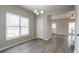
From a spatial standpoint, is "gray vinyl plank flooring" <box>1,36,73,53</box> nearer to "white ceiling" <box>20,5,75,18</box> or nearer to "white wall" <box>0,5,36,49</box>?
"white wall" <box>0,5,36,49</box>

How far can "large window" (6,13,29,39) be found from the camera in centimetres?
447

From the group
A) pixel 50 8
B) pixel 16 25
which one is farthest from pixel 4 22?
pixel 50 8

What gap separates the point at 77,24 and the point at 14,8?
11.1 ft

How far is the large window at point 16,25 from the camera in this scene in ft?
14.7

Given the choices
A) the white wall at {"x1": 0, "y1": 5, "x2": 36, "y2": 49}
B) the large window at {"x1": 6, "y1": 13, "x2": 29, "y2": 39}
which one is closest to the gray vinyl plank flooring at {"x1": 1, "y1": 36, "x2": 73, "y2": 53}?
the white wall at {"x1": 0, "y1": 5, "x2": 36, "y2": 49}

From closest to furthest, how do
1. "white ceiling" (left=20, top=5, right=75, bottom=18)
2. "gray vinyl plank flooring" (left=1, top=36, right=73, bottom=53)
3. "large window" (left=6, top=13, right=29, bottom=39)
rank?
1. "gray vinyl plank flooring" (left=1, top=36, right=73, bottom=53)
2. "large window" (left=6, top=13, right=29, bottom=39)
3. "white ceiling" (left=20, top=5, right=75, bottom=18)

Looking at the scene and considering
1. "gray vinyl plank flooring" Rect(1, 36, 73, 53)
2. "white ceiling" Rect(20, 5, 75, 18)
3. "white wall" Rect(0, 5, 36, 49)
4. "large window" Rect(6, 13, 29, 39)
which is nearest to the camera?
"gray vinyl plank flooring" Rect(1, 36, 73, 53)

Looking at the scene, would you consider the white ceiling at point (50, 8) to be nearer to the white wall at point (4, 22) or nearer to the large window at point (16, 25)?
the white wall at point (4, 22)

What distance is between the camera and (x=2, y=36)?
3.98m

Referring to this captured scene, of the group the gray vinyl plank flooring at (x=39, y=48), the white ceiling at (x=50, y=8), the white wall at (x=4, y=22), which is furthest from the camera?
the white ceiling at (x=50, y=8)

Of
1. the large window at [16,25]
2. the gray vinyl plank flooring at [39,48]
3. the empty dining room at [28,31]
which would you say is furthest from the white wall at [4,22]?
the gray vinyl plank flooring at [39,48]
